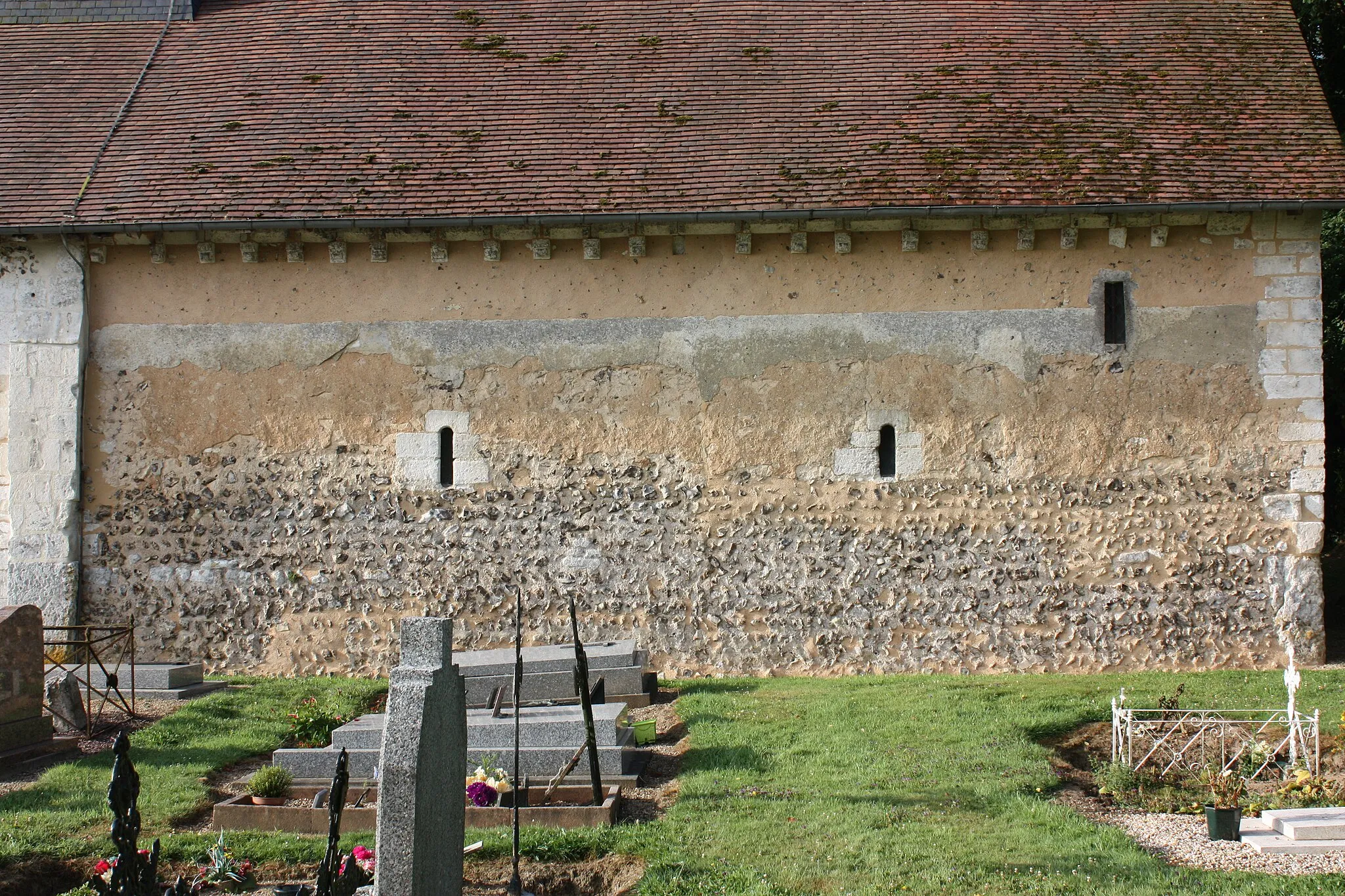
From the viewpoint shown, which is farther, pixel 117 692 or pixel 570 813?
pixel 117 692

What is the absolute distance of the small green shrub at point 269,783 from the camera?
22.0 ft

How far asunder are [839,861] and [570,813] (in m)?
1.53

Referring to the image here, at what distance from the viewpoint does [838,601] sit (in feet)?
34.9

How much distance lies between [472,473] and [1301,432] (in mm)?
7498

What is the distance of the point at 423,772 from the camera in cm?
482

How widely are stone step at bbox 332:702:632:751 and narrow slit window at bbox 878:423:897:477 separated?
4.11 m

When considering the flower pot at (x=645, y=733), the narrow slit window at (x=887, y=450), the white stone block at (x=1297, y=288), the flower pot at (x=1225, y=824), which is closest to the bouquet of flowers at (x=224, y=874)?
the flower pot at (x=645, y=733)

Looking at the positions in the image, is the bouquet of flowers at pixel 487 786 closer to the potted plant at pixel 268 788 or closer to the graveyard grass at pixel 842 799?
the graveyard grass at pixel 842 799

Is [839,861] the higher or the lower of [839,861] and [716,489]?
the lower

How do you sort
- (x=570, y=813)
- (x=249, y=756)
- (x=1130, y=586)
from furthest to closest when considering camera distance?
1. (x=1130, y=586)
2. (x=249, y=756)
3. (x=570, y=813)

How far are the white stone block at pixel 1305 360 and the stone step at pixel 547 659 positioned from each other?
6360mm

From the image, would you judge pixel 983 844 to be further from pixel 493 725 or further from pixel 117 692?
pixel 117 692

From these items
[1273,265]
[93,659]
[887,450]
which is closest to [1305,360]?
[1273,265]

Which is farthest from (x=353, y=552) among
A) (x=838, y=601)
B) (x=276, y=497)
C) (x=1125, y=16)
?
(x=1125, y=16)
